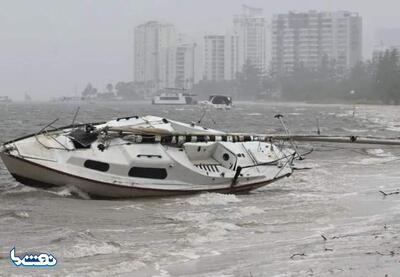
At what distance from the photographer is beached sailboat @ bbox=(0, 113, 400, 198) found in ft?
64.7

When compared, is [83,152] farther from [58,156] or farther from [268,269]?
[268,269]

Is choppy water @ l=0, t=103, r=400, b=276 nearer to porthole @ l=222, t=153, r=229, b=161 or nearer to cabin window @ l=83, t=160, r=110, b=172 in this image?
cabin window @ l=83, t=160, r=110, b=172

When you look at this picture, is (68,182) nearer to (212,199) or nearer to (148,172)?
(148,172)

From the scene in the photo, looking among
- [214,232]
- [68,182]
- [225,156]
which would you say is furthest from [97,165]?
[214,232]

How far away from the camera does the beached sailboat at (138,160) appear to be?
64.7 ft

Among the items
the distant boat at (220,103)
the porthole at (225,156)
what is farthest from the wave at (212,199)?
the distant boat at (220,103)

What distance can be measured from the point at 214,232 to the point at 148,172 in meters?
5.89

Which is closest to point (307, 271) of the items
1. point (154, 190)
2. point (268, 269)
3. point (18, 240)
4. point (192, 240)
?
point (268, 269)

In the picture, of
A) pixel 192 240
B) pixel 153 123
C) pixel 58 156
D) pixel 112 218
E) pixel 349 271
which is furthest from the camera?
pixel 153 123

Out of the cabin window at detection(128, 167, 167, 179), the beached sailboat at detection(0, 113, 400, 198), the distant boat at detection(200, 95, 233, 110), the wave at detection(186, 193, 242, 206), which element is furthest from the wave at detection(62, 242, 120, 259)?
the distant boat at detection(200, 95, 233, 110)

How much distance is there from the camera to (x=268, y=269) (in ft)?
37.2

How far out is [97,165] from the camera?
782 inches

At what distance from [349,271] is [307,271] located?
67cm

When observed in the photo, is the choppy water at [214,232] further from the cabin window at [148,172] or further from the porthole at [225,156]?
the porthole at [225,156]
